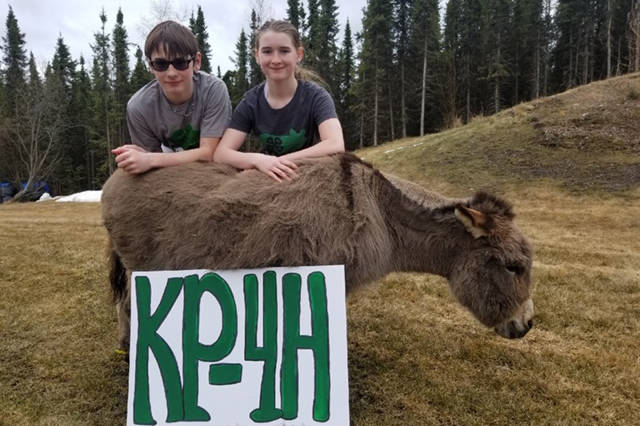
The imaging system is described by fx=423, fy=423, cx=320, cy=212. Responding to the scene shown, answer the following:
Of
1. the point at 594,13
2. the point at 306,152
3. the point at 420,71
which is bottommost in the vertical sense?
the point at 306,152

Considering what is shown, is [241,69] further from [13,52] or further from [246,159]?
[246,159]

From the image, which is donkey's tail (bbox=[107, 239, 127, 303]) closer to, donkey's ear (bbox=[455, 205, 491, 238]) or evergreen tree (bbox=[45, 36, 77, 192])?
donkey's ear (bbox=[455, 205, 491, 238])

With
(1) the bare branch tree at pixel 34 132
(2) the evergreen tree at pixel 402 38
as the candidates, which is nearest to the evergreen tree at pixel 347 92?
(2) the evergreen tree at pixel 402 38

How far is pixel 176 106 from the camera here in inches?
142

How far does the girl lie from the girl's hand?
0.29 metres

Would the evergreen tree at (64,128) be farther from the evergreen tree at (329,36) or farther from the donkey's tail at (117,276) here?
the donkey's tail at (117,276)

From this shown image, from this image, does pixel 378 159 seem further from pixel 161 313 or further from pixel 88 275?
pixel 161 313

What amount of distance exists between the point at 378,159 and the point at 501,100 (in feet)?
90.4

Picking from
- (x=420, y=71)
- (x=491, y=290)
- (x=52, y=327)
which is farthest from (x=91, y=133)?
(x=491, y=290)

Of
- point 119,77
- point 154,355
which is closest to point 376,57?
point 119,77

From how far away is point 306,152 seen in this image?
3.27m

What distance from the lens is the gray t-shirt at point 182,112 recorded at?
3576 millimetres

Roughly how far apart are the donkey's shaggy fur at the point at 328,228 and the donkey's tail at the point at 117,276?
0.57 metres

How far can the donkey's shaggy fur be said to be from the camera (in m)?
2.84
